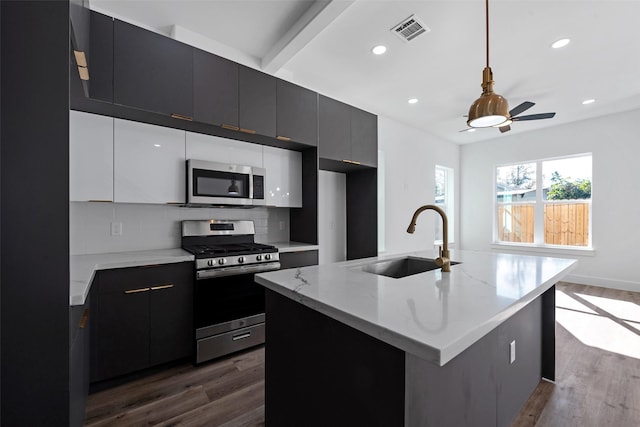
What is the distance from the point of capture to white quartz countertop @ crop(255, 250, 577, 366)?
2.45ft

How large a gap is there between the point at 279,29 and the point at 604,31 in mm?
2928

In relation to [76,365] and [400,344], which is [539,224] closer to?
[400,344]

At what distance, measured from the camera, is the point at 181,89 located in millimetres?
2250

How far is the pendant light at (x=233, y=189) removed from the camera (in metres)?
2.66

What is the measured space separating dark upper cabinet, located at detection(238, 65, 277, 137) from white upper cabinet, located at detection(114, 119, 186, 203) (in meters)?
0.57

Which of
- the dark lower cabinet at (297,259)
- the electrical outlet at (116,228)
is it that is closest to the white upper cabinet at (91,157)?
the electrical outlet at (116,228)

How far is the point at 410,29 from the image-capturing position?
254cm

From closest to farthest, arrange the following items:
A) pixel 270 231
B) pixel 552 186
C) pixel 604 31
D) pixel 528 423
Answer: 1. pixel 528 423
2. pixel 604 31
3. pixel 270 231
4. pixel 552 186

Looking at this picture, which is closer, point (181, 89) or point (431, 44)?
point (181, 89)

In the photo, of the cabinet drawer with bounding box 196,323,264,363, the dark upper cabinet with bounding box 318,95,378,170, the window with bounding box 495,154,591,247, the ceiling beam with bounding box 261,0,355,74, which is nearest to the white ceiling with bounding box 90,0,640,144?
the ceiling beam with bounding box 261,0,355,74

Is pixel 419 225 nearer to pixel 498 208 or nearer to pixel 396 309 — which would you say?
pixel 498 208

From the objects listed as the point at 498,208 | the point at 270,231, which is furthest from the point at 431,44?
the point at 498,208

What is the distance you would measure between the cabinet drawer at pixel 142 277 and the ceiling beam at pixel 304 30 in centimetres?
210

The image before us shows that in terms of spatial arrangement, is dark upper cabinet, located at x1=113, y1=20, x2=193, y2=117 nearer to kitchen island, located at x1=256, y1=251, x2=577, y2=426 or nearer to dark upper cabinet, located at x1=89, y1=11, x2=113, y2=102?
dark upper cabinet, located at x1=89, y1=11, x2=113, y2=102
